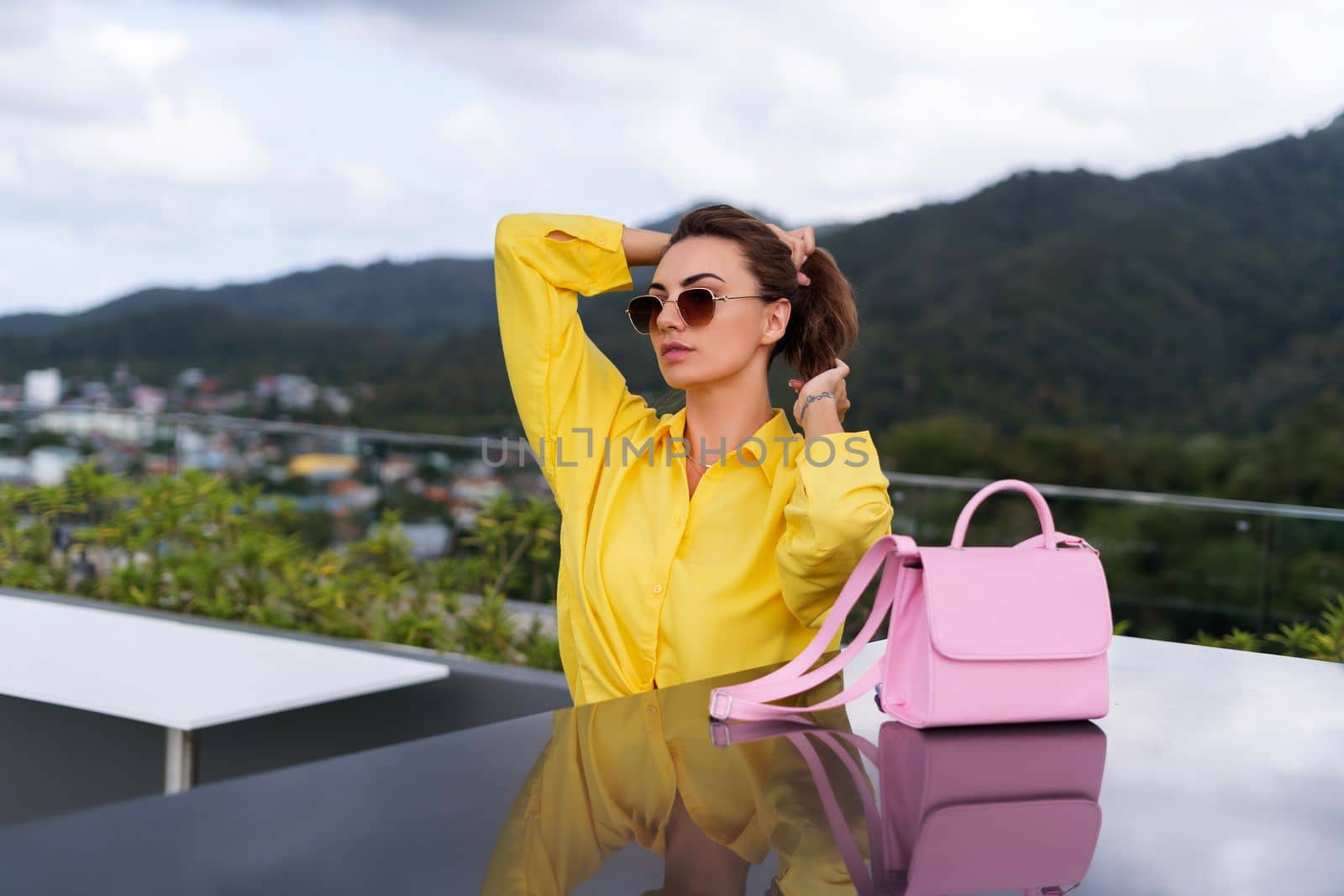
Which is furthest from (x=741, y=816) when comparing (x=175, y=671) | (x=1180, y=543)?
(x=1180, y=543)

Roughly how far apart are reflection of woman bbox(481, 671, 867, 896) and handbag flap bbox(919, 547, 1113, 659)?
150mm

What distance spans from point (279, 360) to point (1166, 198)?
7.76 metres

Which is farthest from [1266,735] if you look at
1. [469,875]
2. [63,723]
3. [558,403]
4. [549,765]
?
[63,723]

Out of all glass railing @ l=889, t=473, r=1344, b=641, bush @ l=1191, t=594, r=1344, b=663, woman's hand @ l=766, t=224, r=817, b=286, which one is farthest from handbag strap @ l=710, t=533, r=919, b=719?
glass railing @ l=889, t=473, r=1344, b=641

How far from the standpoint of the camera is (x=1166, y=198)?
9.88 meters

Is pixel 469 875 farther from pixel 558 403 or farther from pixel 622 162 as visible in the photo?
pixel 622 162

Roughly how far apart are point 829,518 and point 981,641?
26cm

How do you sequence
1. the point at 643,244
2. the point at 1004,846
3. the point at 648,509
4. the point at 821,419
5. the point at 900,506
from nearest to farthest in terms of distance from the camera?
the point at 1004,846
the point at 821,419
the point at 648,509
the point at 643,244
the point at 900,506

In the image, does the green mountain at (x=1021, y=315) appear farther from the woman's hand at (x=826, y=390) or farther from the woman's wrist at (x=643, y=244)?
the woman's hand at (x=826, y=390)

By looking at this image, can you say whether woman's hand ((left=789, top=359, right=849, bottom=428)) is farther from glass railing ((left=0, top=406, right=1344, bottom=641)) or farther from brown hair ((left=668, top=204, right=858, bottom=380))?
glass railing ((left=0, top=406, right=1344, bottom=641))

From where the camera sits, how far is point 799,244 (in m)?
1.73

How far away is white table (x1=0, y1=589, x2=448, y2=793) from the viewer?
2266 mm

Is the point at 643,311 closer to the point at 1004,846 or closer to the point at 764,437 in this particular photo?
the point at 764,437

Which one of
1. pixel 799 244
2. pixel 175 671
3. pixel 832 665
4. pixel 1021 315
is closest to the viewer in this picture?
pixel 832 665
